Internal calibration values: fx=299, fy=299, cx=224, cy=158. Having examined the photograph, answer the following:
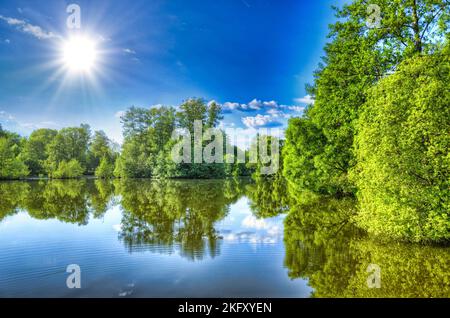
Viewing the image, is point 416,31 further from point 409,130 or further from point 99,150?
point 99,150

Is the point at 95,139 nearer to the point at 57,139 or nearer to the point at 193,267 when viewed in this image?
the point at 57,139

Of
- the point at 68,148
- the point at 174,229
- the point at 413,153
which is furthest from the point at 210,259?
the point at 68,148

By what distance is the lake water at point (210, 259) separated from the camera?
6.38 meters

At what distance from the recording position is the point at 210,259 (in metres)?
8.53

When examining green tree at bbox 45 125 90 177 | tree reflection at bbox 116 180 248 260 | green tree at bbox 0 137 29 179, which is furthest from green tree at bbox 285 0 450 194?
green tree at bbox 45 125 90 177

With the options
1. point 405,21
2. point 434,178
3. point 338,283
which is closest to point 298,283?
point 338,283

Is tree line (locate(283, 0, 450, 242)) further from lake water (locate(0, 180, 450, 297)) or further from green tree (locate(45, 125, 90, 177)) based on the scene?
green tree (locate(45, 125, 90, 177))

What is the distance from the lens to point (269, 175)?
6938 cm

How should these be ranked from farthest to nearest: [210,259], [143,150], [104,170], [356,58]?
[104,170]
[143,150]
[356,58]
[210,259]

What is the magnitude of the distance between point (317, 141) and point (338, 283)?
16.7 metres

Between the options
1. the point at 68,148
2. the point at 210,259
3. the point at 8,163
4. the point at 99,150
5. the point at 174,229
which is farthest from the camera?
the point at 99,150
